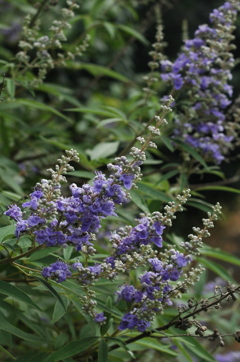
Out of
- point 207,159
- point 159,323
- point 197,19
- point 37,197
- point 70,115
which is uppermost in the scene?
point 197,19

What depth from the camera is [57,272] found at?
220cm

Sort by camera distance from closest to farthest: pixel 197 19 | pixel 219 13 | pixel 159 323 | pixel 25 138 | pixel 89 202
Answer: pixel 89 202, pixel 159 323, pixel 219 13, pixel 25 138, pixel 197 19

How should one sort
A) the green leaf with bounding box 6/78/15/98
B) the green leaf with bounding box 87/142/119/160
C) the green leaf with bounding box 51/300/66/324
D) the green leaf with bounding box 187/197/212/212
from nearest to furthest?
1. the green leaf with bounding box 51/300/66/324
2. the green leaf with bounding box 6/78/15/98
3. the green leaf with bounding box 187/197/212/212
4. the green leaf with bounding box 87/142/119/160

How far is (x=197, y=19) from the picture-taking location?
43.5 feet

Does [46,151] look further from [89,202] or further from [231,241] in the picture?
[231,241]

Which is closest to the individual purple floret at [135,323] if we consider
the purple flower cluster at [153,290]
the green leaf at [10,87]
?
the purple flower cluster at [153,290]

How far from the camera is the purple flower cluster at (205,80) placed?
3.56 metres

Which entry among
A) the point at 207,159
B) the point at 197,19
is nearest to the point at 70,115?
the point at 207,159

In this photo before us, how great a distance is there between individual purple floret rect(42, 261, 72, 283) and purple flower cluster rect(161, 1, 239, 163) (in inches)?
66.9

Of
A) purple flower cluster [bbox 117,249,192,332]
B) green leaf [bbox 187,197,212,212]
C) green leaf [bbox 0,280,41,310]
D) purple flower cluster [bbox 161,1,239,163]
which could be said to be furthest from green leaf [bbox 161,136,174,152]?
green leaf [bbox 0,280,41,310]

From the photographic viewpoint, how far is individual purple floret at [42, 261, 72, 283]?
2.21 meters

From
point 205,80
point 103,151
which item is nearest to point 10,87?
point 103,151

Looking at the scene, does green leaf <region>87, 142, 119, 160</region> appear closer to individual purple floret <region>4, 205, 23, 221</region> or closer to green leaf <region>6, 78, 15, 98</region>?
green leaf <region>6, 78, 15, 98</region>

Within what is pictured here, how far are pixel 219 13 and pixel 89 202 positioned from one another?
2.26 m
